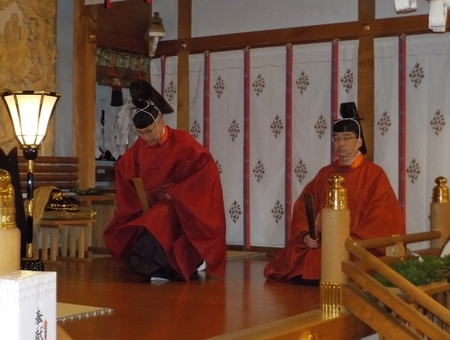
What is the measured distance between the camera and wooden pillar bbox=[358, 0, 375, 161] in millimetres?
6633

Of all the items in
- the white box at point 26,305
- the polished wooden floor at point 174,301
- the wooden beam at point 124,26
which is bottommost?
the polished wooden floor at point 174,301

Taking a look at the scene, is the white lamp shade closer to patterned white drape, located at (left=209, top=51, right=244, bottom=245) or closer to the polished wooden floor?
the polished wooden floor

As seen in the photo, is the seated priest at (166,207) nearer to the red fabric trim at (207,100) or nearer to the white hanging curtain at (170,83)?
the red fabric trim at (207,100)

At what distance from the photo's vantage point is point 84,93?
23.3ft

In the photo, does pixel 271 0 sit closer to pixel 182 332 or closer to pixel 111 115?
pixel 111 115

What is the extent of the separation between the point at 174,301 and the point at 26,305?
2.77 m

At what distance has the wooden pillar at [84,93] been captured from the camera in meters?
7.08

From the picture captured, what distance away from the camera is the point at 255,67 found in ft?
23.8

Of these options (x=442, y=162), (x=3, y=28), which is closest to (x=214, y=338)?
(x=442, y=162)

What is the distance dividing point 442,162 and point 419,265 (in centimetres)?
253

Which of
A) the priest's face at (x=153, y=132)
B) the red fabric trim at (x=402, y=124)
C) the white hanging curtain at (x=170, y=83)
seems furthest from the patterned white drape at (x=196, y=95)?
the priest's face at (x=153, y=132)

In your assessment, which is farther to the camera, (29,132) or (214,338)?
(29,132)

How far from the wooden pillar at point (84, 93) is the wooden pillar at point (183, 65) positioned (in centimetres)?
89

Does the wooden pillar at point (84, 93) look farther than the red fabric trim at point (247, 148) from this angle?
No
